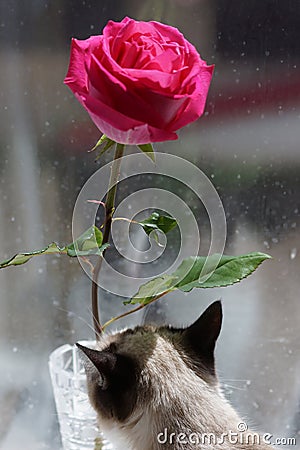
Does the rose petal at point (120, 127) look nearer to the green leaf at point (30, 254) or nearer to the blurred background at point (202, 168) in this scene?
the green leaf at point (30, 254)

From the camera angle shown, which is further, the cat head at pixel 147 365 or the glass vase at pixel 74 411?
the glass vase at pixel 74 411

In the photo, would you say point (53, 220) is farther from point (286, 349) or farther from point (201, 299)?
point (286, 349)

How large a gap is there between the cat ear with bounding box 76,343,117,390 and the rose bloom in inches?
6.4

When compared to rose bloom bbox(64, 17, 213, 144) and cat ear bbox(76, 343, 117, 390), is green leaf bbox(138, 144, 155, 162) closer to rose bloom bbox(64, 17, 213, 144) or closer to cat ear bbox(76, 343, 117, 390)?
rose bloom bbox(64, 17, 213, 144)

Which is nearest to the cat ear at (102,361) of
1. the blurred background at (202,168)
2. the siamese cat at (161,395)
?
the siamese cat at (161,395)

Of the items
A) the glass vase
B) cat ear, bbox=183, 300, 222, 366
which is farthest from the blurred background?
cat ear, bbox=183, 300, 222, 366

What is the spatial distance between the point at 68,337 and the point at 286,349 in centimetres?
→ 31

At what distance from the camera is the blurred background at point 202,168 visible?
840mm

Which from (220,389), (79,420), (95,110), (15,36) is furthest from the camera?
(15,36)

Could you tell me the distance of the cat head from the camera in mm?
528

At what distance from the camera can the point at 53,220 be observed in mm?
929

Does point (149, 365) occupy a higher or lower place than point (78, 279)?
higher

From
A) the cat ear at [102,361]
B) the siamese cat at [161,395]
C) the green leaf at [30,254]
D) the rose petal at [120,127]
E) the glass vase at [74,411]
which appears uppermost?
the rose petal at [120,127]

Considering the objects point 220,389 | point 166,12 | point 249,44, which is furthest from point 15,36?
point 220,389
